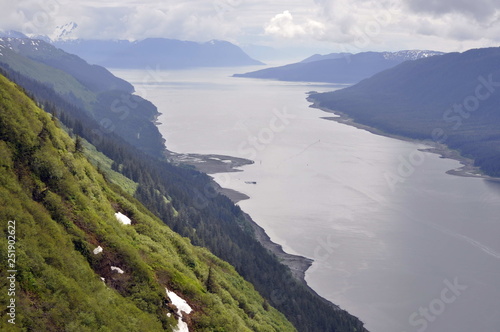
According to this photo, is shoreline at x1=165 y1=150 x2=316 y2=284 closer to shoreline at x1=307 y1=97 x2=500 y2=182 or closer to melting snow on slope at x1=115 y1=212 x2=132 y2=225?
melting snow on slope at x1=115 y1=212 x2=132 y2=225

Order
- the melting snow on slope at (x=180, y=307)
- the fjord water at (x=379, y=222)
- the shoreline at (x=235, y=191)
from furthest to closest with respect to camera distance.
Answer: the shoreline at (x=235, y=191)
the fjord water at (x=379, y=222)
the melting snow on slope at (x=180, y=307)

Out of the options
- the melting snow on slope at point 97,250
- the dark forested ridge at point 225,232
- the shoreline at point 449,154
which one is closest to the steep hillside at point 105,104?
the dark forested ridge at point 225,232

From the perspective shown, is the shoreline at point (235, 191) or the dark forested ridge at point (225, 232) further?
the shoreline at point (235, 191)

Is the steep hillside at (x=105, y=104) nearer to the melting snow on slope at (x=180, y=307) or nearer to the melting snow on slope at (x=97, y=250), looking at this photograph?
the melting snow on slope at (x=180, y=307)

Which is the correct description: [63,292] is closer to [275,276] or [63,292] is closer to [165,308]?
[165,308]

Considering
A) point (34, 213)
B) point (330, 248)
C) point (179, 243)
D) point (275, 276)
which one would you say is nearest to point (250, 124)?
point (330, 248)

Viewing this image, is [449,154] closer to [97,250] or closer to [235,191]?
[235,191]
